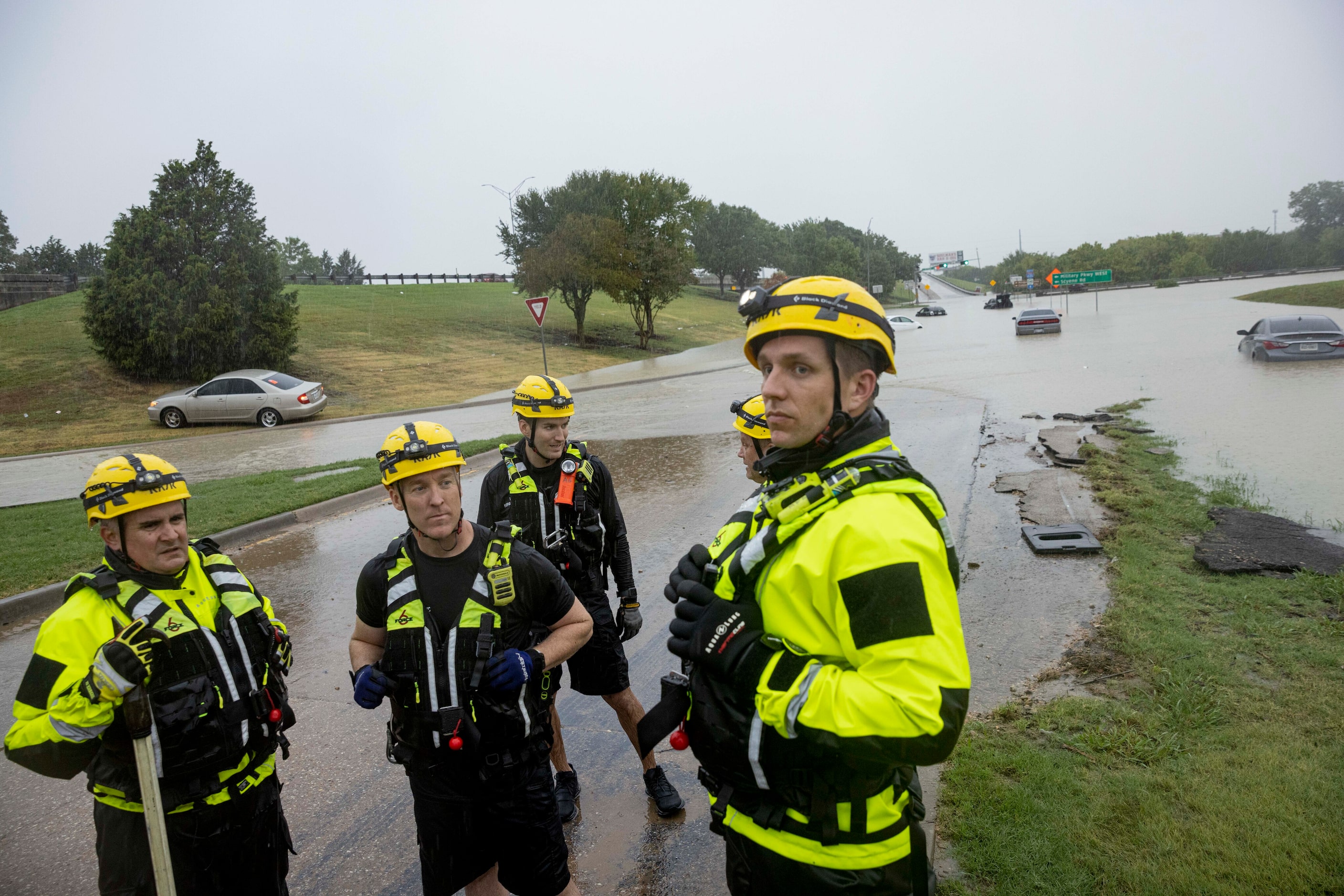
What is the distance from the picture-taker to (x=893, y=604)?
1586 mm

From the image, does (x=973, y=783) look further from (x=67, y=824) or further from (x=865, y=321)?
(x=67, y=824)

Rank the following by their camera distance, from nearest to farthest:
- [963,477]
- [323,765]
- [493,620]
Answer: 1. [493,620]
2. [323,765]
3. [963,477]

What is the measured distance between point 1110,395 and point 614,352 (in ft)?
89.5

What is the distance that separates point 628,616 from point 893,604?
2826 mm

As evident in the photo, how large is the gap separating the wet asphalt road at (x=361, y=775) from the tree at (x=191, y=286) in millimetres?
19267

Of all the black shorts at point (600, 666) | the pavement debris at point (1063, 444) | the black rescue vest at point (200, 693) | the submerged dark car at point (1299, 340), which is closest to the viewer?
the black rescue vest at point (200, 693)

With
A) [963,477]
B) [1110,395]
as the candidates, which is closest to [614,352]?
[1110,395]

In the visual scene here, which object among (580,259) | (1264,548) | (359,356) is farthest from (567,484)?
(580,259)

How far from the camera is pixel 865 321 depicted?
188 cm

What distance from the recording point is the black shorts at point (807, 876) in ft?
5.96

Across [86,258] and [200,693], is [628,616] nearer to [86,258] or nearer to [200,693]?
[200,693]

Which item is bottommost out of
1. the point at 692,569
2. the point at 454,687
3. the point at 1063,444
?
the point at 1063,444

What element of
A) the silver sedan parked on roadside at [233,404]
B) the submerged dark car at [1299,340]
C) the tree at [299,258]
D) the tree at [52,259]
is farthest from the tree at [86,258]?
the submerged dark car at [1299,340]

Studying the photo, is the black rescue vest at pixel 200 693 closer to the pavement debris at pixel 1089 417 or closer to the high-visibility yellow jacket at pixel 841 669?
the high-visibility yellow jacket at pixel 841 669
